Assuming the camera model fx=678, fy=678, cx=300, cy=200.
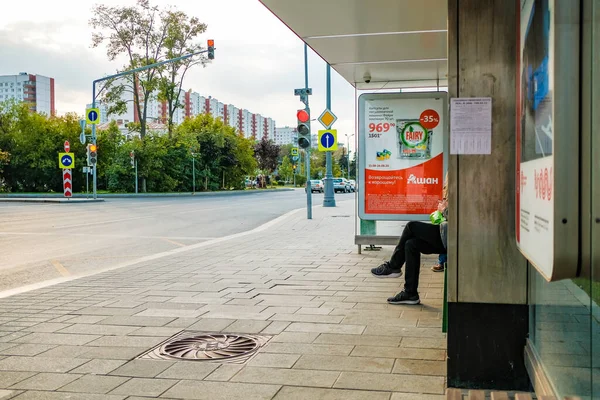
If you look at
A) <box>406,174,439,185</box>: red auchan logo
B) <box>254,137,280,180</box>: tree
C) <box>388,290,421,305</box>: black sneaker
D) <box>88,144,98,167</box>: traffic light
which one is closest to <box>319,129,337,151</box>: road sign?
<box>406,174,439,185</box>: red auchan logo

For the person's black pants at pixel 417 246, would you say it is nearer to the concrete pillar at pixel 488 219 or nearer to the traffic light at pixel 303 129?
the concrete pillar at pixel 488 219

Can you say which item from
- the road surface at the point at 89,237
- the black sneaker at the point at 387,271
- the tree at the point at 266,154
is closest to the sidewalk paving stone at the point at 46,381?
the black sneaker at the point at 387,271

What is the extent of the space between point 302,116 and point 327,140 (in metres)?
1.32

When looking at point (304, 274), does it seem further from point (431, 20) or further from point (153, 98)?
point (153, 98)

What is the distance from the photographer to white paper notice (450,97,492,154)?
154 inches

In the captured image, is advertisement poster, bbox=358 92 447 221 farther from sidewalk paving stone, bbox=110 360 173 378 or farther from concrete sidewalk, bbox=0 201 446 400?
sidewalk paving stone, bbox=110 360 173 378

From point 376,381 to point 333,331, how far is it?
4.48 ft

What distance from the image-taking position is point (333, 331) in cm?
553

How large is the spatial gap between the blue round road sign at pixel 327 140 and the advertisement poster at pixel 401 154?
409 inches

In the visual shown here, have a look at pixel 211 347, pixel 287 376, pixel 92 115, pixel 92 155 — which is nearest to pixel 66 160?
pixel 92 155

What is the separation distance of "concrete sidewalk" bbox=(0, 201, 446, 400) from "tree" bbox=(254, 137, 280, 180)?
8124 centimetres

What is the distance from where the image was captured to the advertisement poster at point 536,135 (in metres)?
2.38

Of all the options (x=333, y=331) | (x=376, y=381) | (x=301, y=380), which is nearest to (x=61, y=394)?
(x=301, y=380)

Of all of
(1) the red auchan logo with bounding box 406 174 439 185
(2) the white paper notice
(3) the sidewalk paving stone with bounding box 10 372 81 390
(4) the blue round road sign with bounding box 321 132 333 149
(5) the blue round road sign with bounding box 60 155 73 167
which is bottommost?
(3) the sidewalk paving stone with bounding box 10 372 81 390
